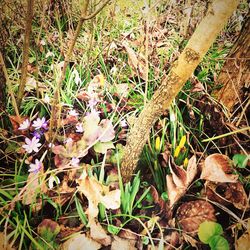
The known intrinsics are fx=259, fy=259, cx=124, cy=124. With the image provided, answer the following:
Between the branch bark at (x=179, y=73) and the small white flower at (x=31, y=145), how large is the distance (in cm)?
38

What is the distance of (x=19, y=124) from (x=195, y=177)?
838 millimetres

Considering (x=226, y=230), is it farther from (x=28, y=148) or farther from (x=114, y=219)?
(x=28, y=148)

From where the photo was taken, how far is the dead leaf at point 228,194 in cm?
103

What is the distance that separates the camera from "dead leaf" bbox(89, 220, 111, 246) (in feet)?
3.07

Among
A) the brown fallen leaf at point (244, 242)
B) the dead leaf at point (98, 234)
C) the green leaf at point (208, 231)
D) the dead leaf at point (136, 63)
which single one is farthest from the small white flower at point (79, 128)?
the brown fallen leaf at point (244, 242)

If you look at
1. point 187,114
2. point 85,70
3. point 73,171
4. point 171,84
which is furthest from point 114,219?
point 85,70

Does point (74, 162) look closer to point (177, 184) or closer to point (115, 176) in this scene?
point (115, 176)

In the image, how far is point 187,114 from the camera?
1430mm

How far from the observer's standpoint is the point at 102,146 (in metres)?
1.15

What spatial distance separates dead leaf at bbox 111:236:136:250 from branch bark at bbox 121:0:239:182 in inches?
9.5

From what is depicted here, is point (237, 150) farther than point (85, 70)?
No

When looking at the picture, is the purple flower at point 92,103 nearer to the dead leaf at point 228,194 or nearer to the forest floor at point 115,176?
the forest floor at point 115,176

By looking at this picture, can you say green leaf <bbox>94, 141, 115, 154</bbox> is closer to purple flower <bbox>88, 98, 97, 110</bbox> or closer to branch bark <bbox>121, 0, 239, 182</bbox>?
branch bark <bbox>121, 0, 239, 182</bbox>

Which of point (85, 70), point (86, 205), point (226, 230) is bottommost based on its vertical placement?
point (86, 205)
